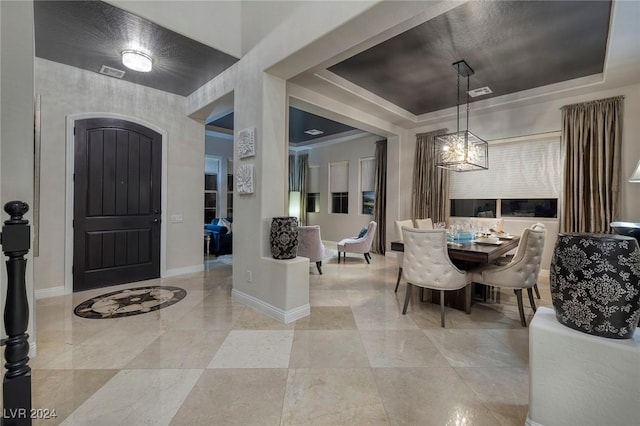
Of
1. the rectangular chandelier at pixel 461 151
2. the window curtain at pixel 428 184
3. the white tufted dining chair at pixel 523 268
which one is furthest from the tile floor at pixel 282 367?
the window curtain at pixel 428 184

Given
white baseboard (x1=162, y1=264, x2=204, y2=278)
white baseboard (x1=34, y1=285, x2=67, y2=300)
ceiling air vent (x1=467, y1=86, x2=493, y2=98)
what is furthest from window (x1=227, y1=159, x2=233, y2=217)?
ceiling air vent (x1=467, y1=86, x2=493, y2=98)

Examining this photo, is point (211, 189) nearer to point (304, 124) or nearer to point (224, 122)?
point (224, 122)

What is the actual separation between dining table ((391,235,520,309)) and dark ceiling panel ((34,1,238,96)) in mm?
3363

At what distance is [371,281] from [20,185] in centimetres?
404

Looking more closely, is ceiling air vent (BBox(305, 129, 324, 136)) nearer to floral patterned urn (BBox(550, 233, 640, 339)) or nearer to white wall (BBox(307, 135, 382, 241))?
white wall (BBox(307, 135, 382, 241))

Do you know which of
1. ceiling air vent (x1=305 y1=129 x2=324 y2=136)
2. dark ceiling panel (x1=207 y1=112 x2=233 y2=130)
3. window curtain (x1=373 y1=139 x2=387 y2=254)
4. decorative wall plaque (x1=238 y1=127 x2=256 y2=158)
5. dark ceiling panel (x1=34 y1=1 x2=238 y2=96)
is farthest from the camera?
ceiling air vent (x1=305 y1=129 x2=324 y2=136)

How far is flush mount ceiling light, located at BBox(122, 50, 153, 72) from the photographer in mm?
3213

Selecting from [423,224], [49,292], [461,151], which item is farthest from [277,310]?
[461,151]

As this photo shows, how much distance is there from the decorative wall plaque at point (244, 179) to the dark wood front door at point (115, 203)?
188 centimetres

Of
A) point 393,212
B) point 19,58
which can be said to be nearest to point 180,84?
point 19,58

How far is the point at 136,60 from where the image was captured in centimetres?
325

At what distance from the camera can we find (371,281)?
176 inches

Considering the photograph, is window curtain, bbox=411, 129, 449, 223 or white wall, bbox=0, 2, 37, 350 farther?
window curtain, bbox=411, 129, 449, 223

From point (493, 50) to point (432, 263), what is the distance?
2689 mm
